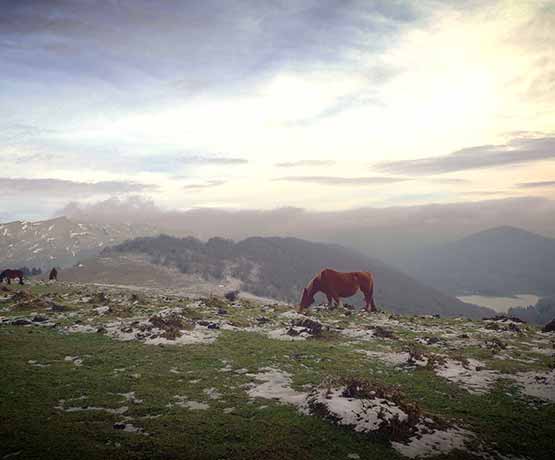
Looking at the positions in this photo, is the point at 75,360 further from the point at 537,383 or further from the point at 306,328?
the point at 537,383

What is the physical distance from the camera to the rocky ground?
39.3ft

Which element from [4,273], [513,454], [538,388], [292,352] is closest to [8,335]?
[292,352]

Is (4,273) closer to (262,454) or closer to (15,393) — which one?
(15,393)

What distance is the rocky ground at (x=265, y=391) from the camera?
39.3 feet

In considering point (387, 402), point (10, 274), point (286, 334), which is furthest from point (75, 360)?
point (10, 274)

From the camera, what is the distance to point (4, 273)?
2127 inches

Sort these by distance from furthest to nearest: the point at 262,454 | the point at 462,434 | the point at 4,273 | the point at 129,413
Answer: the point at 4,273, the point at 129,413, the point at 462,434, the point at 262,454

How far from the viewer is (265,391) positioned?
17.0 metres

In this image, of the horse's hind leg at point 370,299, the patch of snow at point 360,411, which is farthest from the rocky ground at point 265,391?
the horse's hind leg at point 370,299

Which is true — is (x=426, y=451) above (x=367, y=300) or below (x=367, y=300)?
above

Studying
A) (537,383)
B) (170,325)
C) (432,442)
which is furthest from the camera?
(170,325)

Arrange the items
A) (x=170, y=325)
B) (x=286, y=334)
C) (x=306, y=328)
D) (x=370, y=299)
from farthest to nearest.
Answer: (x=370, y=299)
(x=306, y=328)
(x=286, y=334)
(x=170, y=325)

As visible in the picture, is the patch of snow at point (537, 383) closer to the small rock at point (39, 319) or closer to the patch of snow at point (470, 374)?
the patch of snow at point (470, 374)

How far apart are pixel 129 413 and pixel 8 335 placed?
16.5 m
